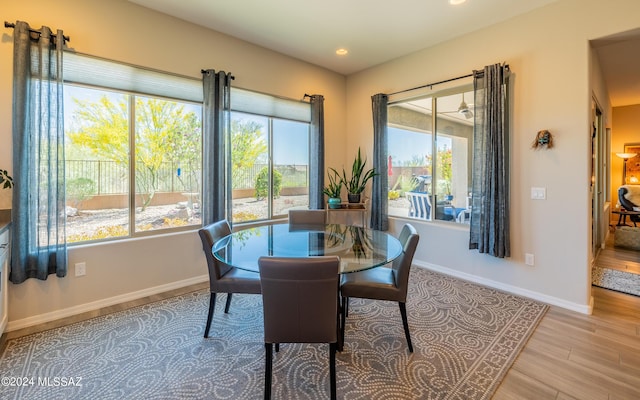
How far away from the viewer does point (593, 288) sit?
3.43m

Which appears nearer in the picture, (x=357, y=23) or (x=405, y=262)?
(x=405, y=262)

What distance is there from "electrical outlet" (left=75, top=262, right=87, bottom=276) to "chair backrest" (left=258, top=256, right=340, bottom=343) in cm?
223

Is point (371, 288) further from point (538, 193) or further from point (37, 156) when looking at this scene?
point (37, 156)

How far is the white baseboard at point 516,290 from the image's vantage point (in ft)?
9.47

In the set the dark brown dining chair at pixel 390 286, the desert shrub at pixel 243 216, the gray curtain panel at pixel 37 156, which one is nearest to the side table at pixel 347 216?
the desert shrub at pixel 243 216

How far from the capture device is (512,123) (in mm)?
3281

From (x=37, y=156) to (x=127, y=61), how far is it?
1.21 metres

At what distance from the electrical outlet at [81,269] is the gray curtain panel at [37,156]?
16 cm

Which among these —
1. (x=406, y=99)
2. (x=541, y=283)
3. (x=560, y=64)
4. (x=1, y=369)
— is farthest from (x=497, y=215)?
(x=1, y=369)

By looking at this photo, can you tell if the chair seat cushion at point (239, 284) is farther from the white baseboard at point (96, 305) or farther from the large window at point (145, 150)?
the large window at point (145, 150)

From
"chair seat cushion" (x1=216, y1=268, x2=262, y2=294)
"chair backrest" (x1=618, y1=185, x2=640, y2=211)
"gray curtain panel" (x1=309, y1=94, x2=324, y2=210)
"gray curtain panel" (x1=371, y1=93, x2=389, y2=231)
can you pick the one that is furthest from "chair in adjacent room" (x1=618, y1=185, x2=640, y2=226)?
"chair seat cushion" (x1=216, y1=268, x2=262, y2=294)

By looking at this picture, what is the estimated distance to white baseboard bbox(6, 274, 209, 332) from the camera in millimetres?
2566

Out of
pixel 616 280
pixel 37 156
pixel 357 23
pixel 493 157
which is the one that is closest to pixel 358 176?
pixel 493 157

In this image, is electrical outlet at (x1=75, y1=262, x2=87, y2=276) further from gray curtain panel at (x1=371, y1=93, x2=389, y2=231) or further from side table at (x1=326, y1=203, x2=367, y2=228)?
gray curtain panel at (x1=371, y1=93, x2=389, y2=231)
